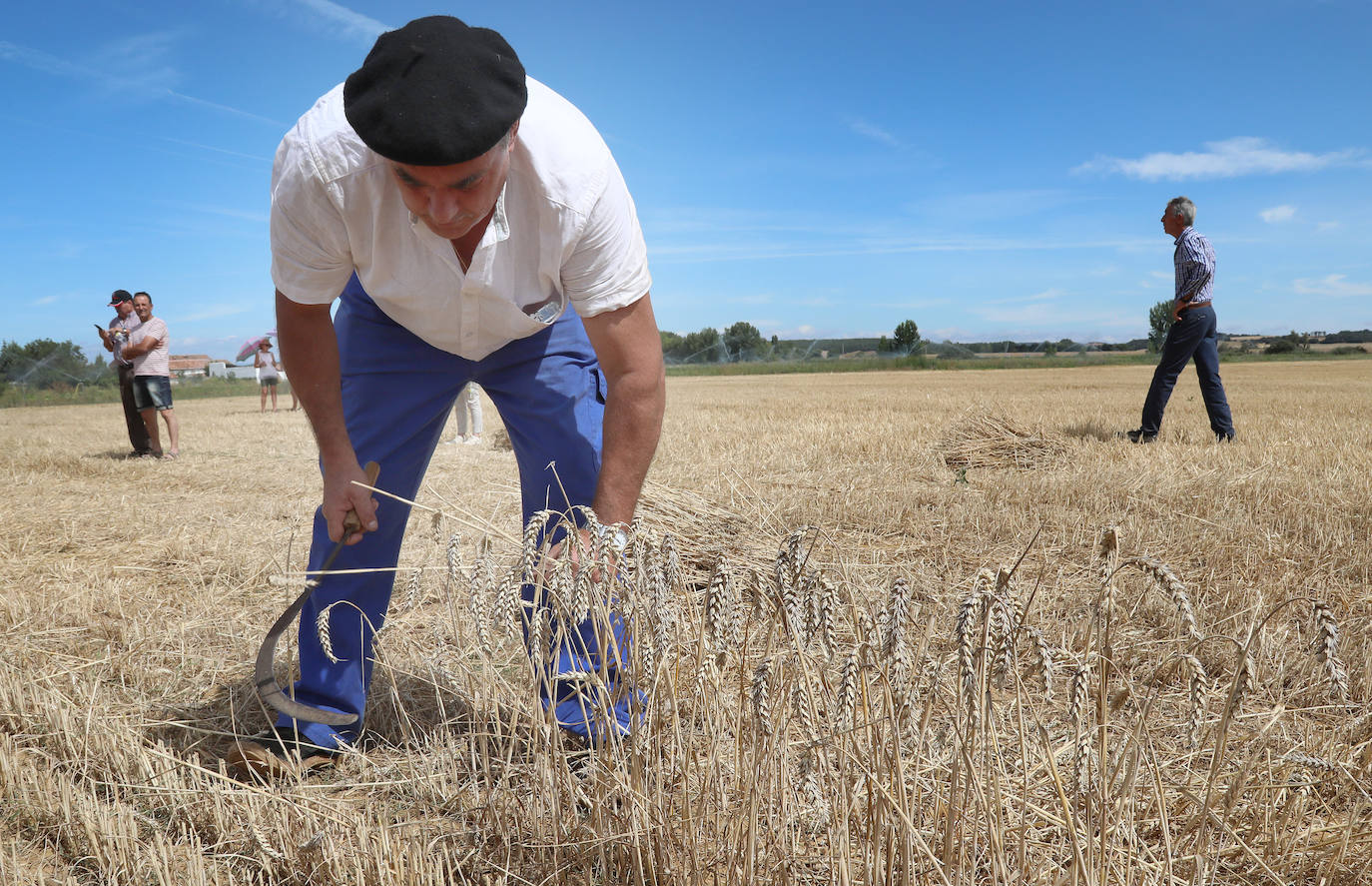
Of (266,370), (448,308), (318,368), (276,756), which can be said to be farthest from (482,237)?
(266,370)

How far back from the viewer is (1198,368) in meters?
7.50

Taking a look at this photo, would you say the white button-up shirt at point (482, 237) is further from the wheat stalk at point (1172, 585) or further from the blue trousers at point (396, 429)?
the wheat stalk at point (1172, 585)

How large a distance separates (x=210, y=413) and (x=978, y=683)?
65.9 feet

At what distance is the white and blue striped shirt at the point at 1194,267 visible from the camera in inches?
291

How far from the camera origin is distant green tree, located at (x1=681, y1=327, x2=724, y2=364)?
5431 cm

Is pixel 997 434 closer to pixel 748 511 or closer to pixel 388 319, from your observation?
pixel 748 511

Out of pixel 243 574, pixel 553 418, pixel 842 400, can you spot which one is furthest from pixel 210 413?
pixel 553 418

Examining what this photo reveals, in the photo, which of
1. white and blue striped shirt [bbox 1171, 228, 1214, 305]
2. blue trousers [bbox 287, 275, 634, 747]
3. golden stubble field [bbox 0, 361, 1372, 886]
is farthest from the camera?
white and blue striped shirt [bbox 1171, 228, 1214, 305]

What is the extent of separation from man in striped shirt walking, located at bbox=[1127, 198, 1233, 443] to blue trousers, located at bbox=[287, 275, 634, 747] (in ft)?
21.9

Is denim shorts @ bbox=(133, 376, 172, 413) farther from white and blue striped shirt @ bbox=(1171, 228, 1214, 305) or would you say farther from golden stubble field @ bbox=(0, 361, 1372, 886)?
white and blue striped shirt @ bbox=(1171, 228, 1214, 305)

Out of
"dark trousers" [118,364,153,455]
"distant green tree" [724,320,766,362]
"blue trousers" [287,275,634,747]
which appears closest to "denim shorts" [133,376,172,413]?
"dark trousers" [118,364,153,455]

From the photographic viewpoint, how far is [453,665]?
9.92ft

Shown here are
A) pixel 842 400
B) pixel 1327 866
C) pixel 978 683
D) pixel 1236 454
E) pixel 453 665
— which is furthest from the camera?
pixel 842 400

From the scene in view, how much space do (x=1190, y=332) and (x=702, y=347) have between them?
5502cm
